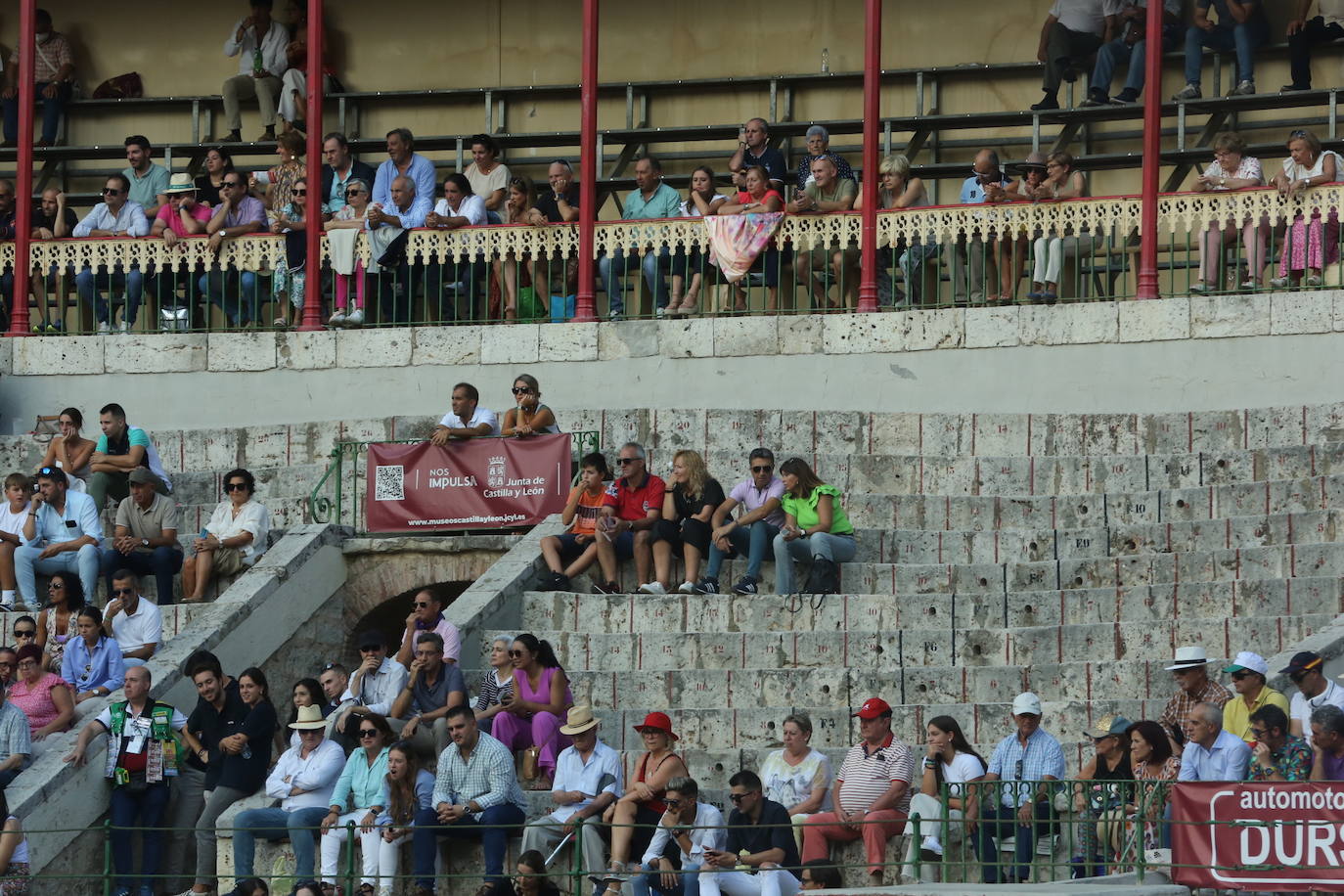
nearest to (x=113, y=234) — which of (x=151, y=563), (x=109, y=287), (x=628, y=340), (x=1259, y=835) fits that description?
(x=109, y=287)

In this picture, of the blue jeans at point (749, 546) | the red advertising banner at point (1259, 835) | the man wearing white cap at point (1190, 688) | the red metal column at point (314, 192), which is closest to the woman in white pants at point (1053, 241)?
the blue jeans at point (749, 546)

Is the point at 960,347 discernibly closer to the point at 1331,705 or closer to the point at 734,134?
the point at 734,134

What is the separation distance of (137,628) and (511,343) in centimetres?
568

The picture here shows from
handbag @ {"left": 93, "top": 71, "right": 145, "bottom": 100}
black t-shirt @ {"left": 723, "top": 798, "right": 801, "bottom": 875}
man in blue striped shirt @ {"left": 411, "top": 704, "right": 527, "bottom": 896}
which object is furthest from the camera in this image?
handbag @ {"left": 93, "top": 71, "right": 145, "bottom": 100}

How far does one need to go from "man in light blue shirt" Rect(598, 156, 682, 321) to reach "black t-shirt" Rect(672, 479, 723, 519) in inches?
183

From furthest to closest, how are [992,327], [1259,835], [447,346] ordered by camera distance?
[447,346] < [992,327] < [1259,835]

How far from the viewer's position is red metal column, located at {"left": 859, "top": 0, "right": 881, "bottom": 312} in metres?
22.3

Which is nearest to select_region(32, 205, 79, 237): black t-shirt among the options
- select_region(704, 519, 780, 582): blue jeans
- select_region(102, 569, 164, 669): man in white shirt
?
select_region(102, 569, 164, 669): man in white shirt

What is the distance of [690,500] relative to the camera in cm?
1841

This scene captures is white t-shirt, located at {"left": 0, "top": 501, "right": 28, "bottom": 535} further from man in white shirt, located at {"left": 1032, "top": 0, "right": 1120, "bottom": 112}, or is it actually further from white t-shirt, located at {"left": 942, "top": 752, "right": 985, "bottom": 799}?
man in white shirt, located at {"left": 1032, "top": 0, "right": 1120, "bottom": 112}

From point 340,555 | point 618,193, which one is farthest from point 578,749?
point 618,193

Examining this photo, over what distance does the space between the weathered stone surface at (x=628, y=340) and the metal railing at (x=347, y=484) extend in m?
2.23

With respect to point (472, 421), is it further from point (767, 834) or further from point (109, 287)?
point (767, 834)

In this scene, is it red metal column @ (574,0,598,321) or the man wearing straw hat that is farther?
red metal column @ (574,0,598,321)
